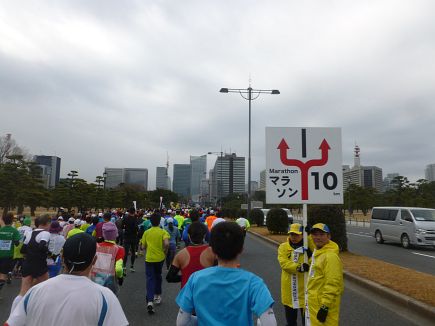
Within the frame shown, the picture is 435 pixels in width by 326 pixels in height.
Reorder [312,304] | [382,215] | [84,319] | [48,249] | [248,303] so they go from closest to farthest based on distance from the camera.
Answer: [84,319] → [248,303] → [312,304] → [48,249] → [382,215]

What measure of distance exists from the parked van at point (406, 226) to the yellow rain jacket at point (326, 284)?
52.0 ft

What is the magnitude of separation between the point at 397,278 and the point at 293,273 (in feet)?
17.9

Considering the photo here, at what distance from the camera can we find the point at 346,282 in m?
9.59

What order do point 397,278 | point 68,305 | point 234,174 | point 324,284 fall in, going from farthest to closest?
1. point 234,174
2. point 397,278
3. point 324,284
4. point 68,305

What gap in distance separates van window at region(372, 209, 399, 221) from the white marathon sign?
1659cm

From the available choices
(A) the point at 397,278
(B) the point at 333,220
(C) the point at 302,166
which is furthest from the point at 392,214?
(C) the point at 302,166

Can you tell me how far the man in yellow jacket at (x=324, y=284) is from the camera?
3801mm

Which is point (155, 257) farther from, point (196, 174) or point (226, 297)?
point (196, 174)

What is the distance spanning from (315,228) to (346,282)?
626cm

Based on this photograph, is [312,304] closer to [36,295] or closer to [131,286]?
[36,295]

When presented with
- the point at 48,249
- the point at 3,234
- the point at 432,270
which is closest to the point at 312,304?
the point at 48,249

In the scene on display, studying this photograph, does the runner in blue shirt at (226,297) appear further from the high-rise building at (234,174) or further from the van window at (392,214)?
the high-rise building at (234,174)

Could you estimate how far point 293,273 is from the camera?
5.11 meters

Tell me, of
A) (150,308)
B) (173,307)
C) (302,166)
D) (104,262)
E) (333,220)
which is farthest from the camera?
(333,220)
